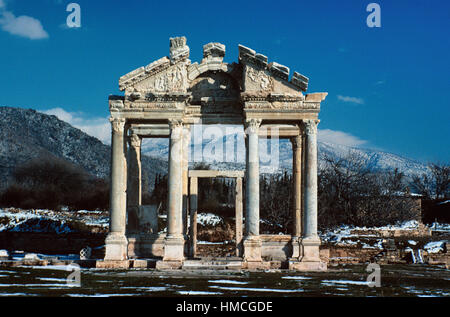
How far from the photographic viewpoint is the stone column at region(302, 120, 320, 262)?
24.2m

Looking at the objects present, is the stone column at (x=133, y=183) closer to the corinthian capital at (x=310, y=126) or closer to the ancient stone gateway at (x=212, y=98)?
the ancient stone gateway at (x=212, y=98)

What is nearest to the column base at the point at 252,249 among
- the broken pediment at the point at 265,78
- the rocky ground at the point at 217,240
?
the rocky ground at the point at 217,240

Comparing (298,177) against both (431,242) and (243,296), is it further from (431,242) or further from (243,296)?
(243,296)

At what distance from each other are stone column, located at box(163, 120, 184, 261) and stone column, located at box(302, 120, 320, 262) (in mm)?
5523

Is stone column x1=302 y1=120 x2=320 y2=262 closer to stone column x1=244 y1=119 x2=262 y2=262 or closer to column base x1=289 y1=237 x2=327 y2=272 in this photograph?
column base x1=289 y1=237 x2=327 y2=272

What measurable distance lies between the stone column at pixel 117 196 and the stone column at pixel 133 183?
3098 mm

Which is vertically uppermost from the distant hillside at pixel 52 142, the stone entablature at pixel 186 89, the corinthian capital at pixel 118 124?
the distant hillside at pixel 52 142

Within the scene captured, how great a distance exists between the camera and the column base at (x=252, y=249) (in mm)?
23797

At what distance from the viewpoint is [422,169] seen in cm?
19712

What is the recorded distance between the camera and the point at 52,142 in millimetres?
121375

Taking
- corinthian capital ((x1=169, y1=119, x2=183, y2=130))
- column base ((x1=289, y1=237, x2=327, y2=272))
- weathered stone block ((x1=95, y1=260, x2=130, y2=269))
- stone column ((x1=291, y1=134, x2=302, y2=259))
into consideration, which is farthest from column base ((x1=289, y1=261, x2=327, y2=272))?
corinthian capital ((x1=169, y1=119, x2=183, y2=130))

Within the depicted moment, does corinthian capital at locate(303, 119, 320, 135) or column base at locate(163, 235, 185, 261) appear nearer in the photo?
column base at locate(163, 235, 185, 261)
